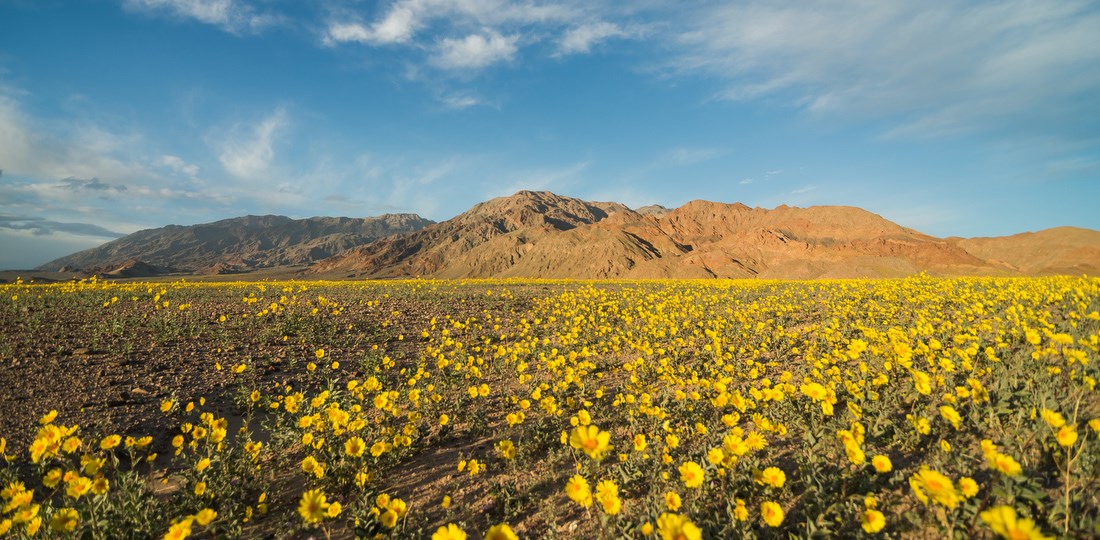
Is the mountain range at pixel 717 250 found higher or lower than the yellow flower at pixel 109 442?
higher

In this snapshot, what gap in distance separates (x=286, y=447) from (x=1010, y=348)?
10469 mm

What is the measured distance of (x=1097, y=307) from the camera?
667 cm

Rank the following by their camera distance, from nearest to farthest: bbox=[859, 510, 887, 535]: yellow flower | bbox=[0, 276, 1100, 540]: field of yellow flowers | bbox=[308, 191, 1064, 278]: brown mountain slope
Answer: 1. bbox=[859, 510, 887, 535]: yellow flower
2. bbox=[0, 276, 1100, 540]: field of yellow flowers
3. bbox=[308, 191, 1064, 278]: brown mountain slope

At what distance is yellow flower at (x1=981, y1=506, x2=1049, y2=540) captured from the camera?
1.92 m

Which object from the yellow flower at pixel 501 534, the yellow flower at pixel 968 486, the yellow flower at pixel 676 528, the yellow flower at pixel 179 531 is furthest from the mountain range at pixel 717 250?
the yellow flower at pixel 179 531

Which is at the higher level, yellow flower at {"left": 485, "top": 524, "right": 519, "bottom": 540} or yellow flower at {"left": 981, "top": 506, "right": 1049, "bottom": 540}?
yellow flower at {"left": 981, "top": 506, "right": 1049, "bottom": 540}

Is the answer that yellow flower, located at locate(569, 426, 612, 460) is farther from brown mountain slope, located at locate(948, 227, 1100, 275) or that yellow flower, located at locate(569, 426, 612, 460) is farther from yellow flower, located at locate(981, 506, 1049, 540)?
brown mountain slope, located at locate(948, 227, 1100, 275)

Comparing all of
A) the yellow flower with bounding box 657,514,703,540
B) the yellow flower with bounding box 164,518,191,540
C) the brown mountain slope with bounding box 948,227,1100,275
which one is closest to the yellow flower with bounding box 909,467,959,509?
the yellow flower with bounding box 657,514,703,540

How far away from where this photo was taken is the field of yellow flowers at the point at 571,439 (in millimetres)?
3094

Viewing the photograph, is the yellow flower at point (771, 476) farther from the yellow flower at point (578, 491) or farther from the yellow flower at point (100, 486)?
the yellow flower at point (100, 486)

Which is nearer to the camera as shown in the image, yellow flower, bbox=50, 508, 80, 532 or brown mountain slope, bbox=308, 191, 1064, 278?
yellow flower, bbox=50, 508, 80, 532

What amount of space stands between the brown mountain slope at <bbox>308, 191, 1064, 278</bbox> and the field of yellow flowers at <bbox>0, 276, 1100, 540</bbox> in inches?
2171

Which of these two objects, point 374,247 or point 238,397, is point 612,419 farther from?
point 374,247

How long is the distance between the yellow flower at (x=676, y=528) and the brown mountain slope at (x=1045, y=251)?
73.7 metres
